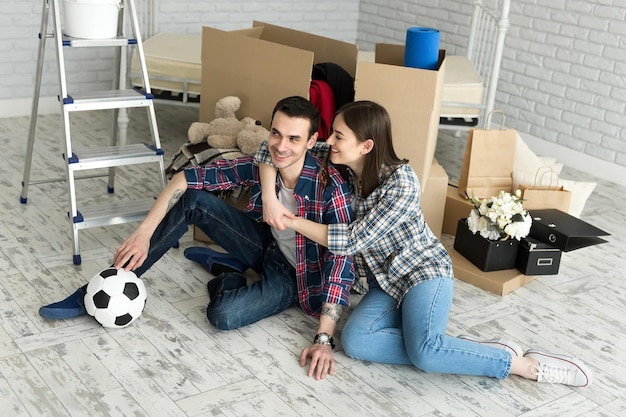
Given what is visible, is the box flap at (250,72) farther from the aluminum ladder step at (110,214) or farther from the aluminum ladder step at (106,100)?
the aluminum ladder step at (110,214)

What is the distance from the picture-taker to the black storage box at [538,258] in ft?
9.46

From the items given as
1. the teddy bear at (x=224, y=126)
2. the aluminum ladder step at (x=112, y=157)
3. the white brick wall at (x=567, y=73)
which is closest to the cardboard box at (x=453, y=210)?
the teddy bear at (x=224, y=126)

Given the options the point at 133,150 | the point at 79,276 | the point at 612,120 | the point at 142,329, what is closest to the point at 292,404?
the point at 142,329

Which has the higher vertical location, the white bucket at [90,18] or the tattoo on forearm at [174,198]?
the white bucket at [90,18]

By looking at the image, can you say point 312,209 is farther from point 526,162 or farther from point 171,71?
point 171,71

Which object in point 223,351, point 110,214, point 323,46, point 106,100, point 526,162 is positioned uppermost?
point 323,46

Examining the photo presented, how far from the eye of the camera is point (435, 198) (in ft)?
10.4

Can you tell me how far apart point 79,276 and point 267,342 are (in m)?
0.76

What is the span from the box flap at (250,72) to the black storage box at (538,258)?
995 mm

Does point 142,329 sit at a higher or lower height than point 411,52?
lower

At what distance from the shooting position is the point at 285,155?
2.34 m

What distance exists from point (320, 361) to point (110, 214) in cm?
104

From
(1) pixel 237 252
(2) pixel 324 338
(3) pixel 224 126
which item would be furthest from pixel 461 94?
(2) pixel 324 338

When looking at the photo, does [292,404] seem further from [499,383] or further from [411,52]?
[411,52]
